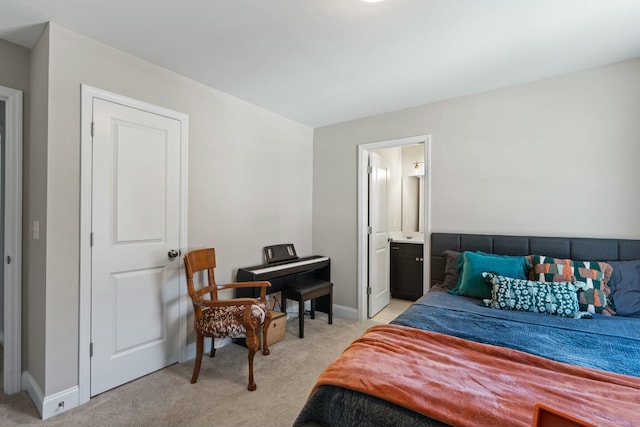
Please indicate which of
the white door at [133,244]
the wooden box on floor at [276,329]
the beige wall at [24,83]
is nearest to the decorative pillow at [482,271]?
the wooden box on floor at [276,329]

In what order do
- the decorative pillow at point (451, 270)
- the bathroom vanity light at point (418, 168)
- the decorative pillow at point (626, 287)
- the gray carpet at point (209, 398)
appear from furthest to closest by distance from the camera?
the bathroom vanity light at point (418, 168) < the decorative pillow at point (451, 270) < the decorative pillow at point (626, 287) < the gray carpet at point (209, 398)

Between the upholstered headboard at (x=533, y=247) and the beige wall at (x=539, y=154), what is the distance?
100mm

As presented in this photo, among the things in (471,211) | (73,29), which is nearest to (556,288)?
(471,211)

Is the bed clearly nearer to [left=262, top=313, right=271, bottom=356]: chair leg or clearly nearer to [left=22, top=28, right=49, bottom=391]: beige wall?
[left=262, top=313, right=271, bottom=356]: chair leg

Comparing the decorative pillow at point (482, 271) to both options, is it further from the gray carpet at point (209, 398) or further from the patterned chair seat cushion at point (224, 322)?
the patterned chair seat cushion at point (224, 322)

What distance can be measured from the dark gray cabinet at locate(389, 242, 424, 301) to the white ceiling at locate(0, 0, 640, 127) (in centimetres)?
227

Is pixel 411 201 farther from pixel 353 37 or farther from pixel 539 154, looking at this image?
pixel 353 37

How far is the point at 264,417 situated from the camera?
6.01 ft

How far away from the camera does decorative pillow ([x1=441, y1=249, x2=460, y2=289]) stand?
2.61 meters

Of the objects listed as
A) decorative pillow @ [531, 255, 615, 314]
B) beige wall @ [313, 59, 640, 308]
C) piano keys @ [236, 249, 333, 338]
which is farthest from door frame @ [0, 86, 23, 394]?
decorative pillow @ [531, 255, 615, 314]

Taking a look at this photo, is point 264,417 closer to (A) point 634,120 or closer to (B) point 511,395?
(B) point 511,395

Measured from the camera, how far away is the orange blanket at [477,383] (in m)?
0.91

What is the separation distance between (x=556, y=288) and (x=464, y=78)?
5.92ft

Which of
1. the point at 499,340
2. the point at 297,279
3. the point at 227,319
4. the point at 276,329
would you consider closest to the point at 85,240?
the point at 227,319
